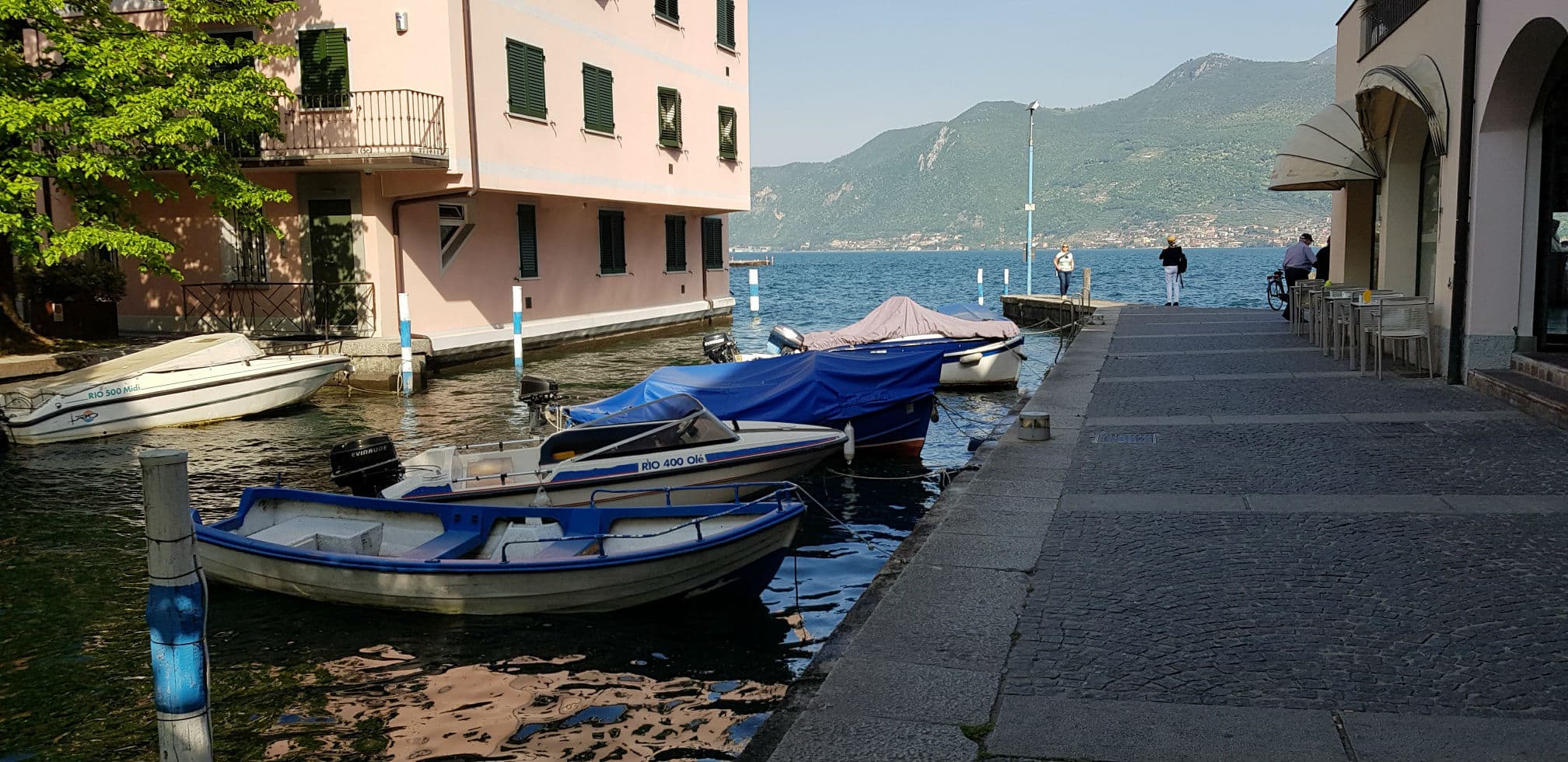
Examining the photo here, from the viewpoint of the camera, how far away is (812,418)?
46.0 ft

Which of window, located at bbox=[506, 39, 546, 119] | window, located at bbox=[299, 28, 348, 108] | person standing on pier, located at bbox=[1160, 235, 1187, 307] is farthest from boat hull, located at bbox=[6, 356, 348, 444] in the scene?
person standing on pier, located at bbox=[1160, 235, 1187, 307]

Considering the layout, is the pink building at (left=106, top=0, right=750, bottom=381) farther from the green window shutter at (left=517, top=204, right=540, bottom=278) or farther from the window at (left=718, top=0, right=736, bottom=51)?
the window at (left=718, top=0, right=736, bottom=51)

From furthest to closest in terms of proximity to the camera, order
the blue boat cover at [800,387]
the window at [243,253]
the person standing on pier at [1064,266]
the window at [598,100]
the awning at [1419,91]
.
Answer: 1. the person standing on pier at [1064,266]
2. the window at [598,100]
3. the window at [243,253]
4. the awning at [1419,91]
5. the blue boat cover at [800,387]

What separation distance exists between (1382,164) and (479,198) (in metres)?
17.4

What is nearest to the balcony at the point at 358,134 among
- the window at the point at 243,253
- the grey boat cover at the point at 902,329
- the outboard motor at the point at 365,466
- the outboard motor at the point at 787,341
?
the window at the point at 243,253

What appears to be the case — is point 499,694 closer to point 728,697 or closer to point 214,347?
point 728,697

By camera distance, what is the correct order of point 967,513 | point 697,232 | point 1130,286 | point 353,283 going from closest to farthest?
point 967,513 < point 353,283 < point 697,232 < point 1130,286

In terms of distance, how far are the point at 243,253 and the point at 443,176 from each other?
4584 mm

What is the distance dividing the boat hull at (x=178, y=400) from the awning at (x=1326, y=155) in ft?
54.2

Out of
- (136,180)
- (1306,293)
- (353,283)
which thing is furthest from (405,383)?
(1306,293)

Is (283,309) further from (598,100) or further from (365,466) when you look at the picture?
(365,466)

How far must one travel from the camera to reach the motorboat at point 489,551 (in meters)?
8.29

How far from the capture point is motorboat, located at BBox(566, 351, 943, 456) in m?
14.0

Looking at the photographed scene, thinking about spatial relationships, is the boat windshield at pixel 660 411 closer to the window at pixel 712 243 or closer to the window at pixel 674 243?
the window at pixel 674 243
